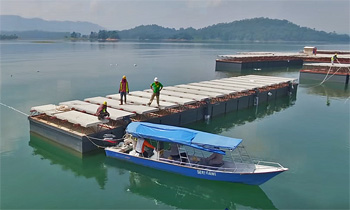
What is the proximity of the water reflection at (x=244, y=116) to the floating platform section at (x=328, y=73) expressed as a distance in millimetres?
21386

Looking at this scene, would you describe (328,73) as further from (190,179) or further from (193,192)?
(193,192)

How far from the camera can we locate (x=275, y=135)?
28.8 m

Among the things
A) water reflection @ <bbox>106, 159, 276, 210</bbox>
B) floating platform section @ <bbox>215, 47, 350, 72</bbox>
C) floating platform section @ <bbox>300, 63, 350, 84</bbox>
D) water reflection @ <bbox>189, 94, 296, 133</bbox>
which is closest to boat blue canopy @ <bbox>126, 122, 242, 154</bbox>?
water reflection @ <bbox>106, 159, 276, 210</bbox>

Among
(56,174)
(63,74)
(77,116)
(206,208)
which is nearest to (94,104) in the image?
(77,116)

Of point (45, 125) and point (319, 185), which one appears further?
point (45, 125)

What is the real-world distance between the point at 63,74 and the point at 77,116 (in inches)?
1765

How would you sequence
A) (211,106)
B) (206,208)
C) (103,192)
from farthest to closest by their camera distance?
(211,106), (103,192), (206,208)

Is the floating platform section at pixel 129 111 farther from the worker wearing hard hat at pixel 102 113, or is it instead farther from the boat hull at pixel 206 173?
the boat hull at pixel 206 173

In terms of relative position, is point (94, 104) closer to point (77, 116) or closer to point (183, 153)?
point (77, 116)

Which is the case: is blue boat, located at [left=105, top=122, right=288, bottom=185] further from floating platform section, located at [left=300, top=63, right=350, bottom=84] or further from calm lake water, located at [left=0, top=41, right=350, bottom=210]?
floating platform section, located at [left=300, top=63, right=350, bottom=84]

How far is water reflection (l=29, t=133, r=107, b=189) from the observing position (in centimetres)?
2056

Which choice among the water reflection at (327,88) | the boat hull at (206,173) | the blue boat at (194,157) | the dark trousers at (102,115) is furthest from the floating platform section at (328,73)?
the dark trousers at (102,115)

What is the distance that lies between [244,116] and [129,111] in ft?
49.6

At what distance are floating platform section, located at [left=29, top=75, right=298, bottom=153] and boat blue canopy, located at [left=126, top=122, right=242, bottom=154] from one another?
3722 millimetres
